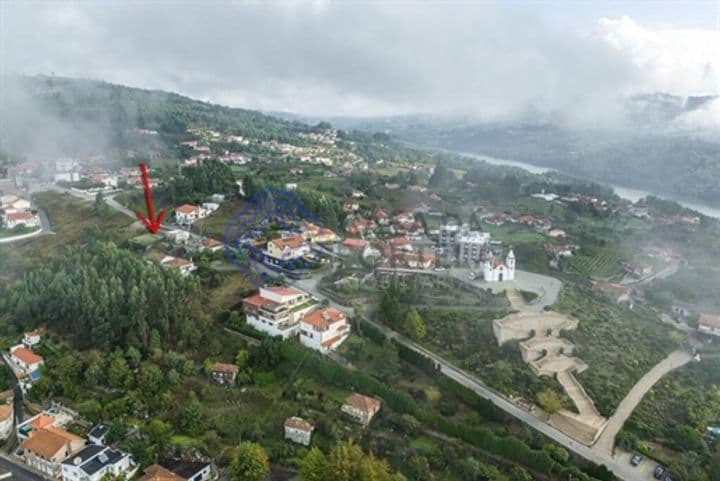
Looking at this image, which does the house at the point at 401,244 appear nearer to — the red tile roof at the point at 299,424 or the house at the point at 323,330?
the house at the point at 323,330

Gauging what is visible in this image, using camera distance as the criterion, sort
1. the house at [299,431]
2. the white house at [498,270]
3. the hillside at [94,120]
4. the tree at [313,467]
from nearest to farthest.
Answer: the tree at [313,467], the house at [299,431], the white house at [498,270], the hillside at [94,120]

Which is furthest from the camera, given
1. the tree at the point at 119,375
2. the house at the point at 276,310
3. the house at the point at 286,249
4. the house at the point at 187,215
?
the house at the point at 187,215

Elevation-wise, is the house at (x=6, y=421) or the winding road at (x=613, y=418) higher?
the winding road at (x=613, y=418)

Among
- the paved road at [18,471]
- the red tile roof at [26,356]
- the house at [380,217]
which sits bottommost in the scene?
the paved road at [18,471]

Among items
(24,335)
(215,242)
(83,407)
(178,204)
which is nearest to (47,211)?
(178,204)

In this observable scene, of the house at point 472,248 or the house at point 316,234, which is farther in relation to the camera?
the house at point 316,234

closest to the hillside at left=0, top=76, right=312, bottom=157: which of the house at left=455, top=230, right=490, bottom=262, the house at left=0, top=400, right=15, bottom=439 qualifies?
the house at left=455, top=230, right=490, bottom=262

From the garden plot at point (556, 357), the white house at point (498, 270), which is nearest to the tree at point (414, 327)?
the garden plot at point (556, 357)
